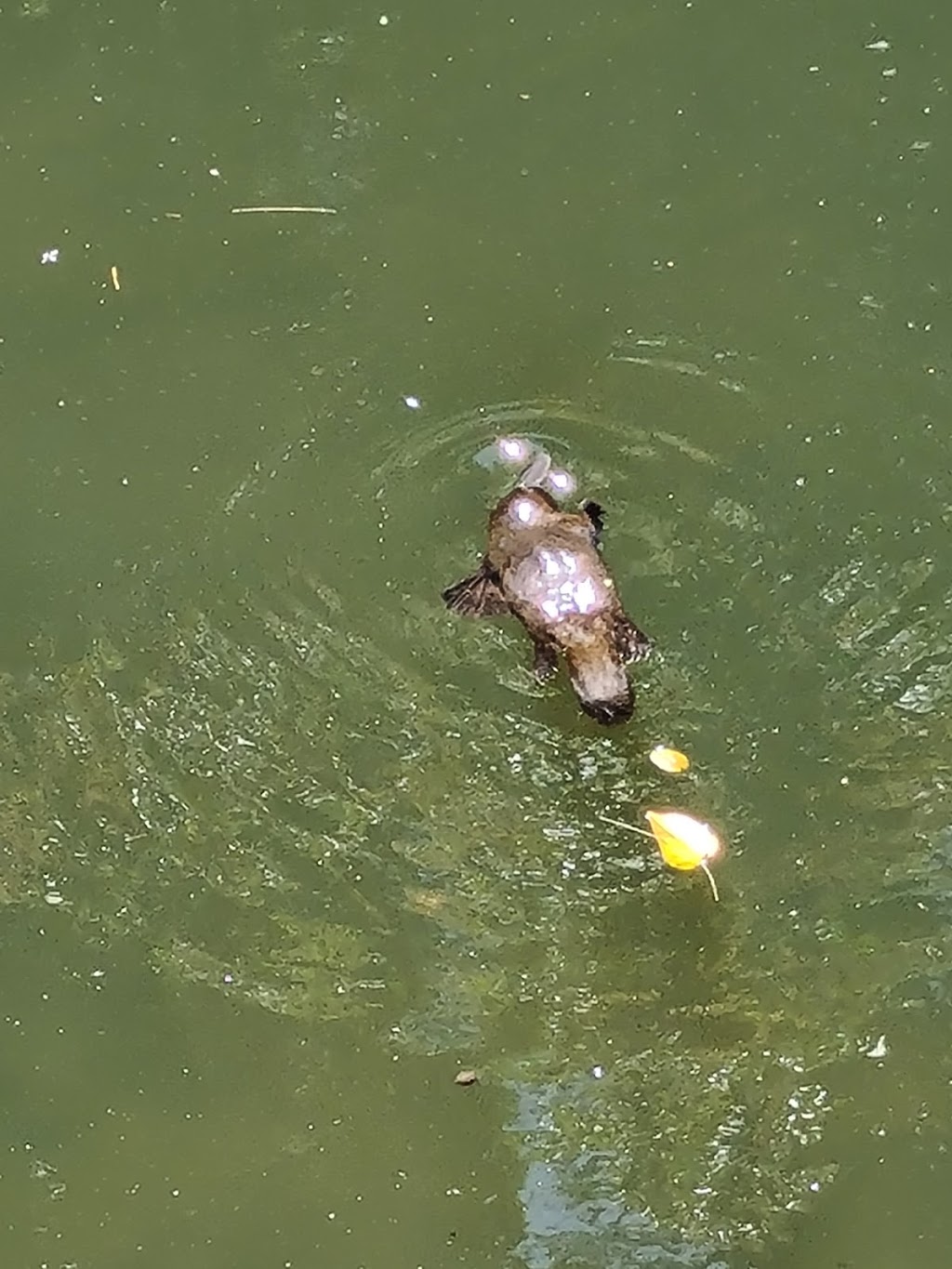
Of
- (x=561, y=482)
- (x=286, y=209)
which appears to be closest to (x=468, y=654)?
(x=561, y=482)

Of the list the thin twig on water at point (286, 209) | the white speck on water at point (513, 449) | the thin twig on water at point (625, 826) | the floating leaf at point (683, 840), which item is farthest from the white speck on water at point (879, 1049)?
the thin twig on water at point (286, 209)

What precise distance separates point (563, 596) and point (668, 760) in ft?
1.61

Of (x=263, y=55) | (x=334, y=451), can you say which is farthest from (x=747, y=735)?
(x=263, y=55)

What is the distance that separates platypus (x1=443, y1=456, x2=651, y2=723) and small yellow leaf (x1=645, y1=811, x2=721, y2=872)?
26 centimetres

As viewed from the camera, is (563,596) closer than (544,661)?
Yes

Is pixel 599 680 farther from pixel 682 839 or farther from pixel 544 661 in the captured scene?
pixel 682 839

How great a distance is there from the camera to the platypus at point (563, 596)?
341cm

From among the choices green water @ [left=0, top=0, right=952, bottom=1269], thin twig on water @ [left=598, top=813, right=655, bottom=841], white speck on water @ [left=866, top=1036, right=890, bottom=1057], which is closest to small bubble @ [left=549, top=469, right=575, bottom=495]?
green water @ [left=0, top=0, right=952, bottom=1269]

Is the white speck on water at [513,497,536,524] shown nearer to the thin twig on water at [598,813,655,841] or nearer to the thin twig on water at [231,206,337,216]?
the thin twig on water at [598,813,655,841]

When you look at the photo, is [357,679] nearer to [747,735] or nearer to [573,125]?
[747,735]

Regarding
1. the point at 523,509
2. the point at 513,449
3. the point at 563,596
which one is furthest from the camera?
the point at 513,449

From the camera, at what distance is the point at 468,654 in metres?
3.67

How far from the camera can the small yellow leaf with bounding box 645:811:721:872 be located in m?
3.61

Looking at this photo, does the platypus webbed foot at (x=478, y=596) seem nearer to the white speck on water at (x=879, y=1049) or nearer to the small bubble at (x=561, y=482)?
the small bubble at (x=561, y=482)
